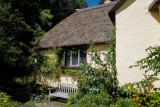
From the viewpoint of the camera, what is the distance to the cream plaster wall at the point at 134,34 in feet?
13.7

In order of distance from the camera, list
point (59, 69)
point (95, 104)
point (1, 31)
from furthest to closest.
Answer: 1. point (59, 69)
2. point (1, 31)
3. point (95, 104)

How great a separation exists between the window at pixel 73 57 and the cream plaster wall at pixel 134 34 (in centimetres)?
340

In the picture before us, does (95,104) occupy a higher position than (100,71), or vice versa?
(100,71)

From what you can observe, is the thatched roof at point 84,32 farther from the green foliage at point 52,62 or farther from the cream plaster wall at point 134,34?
the cream plaster wall at point 134,34

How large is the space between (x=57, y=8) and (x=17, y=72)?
11.5 meters

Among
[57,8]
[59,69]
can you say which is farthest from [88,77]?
[57,8]

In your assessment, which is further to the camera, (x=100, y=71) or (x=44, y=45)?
(x=44, y=45)

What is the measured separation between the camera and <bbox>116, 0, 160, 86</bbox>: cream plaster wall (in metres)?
4.19

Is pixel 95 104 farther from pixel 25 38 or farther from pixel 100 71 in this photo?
pixel 25 38

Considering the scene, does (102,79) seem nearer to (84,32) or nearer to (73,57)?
(73,57)

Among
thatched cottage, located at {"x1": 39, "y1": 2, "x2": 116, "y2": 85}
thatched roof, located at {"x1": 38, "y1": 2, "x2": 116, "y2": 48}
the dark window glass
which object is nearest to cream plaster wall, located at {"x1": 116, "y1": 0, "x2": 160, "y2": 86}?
thatched cottage, located at {"x1": 39, "y1": 2, "x2": 116, "y2": 85}

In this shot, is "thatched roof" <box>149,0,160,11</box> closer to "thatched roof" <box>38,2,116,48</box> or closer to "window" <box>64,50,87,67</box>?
"thatched roof" <box>38,2,116,48</box>

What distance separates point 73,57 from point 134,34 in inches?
185

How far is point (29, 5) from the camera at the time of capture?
12227mm
